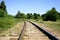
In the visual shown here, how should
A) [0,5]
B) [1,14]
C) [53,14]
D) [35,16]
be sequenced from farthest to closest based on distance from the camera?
[35,16] < [0,5] < [53,14] < [1,14]

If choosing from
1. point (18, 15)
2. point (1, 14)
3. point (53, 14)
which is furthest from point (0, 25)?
point (18, 15)

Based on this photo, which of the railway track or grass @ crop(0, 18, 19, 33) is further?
grass @ crop(0, 18, 19, 33)

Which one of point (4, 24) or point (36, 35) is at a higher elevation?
point (4, 24)

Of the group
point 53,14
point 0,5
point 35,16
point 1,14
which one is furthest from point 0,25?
point 35,16

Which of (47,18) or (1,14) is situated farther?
(47,18)

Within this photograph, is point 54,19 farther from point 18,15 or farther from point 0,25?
point 18,15

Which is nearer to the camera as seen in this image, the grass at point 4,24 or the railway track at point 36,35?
the railway track at point 36,35

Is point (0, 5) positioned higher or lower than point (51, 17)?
higher

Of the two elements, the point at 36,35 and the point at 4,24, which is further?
the point at 4,24

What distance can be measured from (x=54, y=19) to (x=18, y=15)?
315 ft

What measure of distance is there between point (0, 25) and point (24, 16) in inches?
5631

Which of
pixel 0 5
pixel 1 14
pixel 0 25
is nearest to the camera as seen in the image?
pixel 0 25

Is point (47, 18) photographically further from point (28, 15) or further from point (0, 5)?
point (28, 15)

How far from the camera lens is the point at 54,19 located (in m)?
72.8
